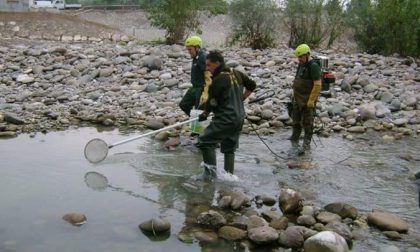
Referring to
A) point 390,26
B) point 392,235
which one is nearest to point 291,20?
point 390,26

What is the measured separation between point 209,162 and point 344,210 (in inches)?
74.8

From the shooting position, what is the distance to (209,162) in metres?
6.58

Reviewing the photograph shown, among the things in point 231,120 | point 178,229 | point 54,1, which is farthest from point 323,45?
point 54,1

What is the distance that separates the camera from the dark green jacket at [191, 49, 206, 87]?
8.02m

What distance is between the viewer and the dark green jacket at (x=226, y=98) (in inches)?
241

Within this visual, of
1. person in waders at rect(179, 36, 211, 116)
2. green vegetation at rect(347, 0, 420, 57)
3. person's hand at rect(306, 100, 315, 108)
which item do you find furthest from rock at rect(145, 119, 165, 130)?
green vegetation at rect(347, 0, 420, 57)

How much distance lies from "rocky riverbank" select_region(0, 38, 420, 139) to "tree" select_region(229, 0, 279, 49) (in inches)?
110

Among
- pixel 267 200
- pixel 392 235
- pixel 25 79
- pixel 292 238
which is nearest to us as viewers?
pixel 292 238

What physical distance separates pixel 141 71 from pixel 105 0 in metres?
52.6

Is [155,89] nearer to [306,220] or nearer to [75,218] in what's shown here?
[75,218]

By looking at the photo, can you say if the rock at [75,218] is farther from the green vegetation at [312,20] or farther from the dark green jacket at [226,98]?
the green vegetation at [312,20]

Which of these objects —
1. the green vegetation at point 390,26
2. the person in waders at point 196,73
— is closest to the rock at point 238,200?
the person in waders at point 196,73

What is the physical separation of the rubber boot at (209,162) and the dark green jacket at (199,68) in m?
1.98

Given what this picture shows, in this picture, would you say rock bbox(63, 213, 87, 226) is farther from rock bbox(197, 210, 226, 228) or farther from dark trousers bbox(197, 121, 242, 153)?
dark trousers bbox(197, 121, 242, 153)
